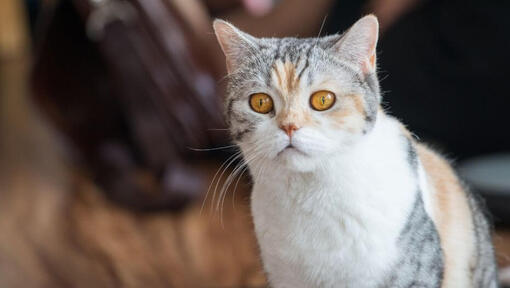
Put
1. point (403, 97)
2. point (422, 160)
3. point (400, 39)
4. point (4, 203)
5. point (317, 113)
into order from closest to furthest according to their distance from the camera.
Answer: point (317, 113) → point (422, 160) → point (400, 39) → point (403, 97) → point (4, 203)

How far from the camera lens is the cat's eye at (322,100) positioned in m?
0.63

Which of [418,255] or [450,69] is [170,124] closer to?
[450,69]

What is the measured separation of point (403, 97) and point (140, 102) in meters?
0.80

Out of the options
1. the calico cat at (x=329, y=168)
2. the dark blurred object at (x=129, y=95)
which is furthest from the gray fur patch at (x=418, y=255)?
the dark blurred object at (x=129, y=95)

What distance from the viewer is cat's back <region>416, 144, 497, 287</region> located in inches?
27.3

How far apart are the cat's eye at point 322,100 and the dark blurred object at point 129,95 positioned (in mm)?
793

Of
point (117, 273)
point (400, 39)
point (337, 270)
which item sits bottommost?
point (117, 273)

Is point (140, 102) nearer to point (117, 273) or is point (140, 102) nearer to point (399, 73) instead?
point (117, 273)

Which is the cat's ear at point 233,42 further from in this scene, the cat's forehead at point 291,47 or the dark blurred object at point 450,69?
the dark blurred object at point 450,69

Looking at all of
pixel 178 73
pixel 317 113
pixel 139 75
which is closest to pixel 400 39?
pixel 317 113

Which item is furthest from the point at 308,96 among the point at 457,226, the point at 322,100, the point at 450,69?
the point at 450,69

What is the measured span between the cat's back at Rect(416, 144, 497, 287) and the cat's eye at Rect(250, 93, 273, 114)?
0.19m

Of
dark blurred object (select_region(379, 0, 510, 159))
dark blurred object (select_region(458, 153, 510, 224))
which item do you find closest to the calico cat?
dark blurred object (select_region(379, 0, 510, 159))

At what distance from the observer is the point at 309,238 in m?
0.65
